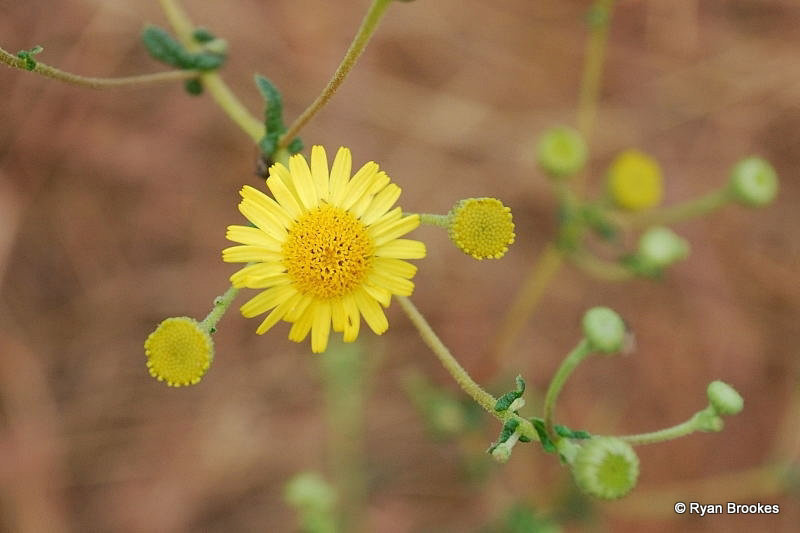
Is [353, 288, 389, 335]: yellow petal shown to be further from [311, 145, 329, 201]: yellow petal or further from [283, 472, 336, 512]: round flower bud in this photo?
[283, 472, 336, 512]: round flower bud

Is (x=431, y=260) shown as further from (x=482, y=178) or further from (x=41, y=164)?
(x=41, y=164)

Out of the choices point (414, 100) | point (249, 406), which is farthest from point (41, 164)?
point (414, 100)

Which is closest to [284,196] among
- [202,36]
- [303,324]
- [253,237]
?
[253,237]

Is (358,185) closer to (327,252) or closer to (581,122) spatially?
(327,252)

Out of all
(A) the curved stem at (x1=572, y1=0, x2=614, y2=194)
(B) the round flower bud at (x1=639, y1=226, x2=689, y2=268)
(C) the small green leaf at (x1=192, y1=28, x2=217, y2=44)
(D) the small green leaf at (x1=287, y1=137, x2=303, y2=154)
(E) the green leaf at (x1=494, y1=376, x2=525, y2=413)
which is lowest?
(E) the green leaf at (x1=494, y1=376, x2=525, y2=413)

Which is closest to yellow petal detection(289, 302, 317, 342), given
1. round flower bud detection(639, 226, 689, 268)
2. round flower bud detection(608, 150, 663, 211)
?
round flower bud detection(639, 226, 689, 268)

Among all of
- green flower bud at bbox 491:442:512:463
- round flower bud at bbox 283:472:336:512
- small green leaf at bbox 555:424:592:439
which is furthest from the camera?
round flower bud at bbox 283:472:336:512

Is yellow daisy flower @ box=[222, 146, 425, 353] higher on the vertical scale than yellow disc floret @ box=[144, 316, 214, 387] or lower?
higher
